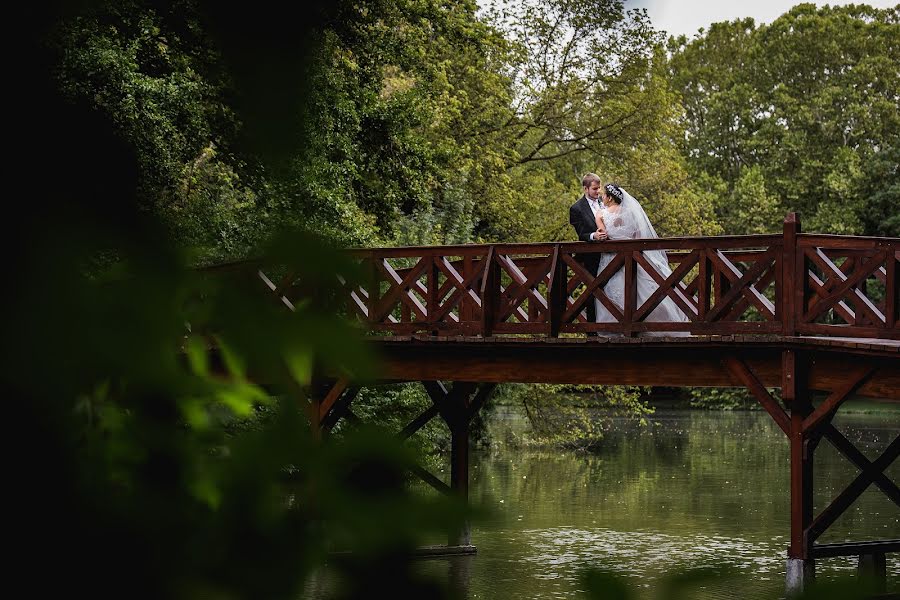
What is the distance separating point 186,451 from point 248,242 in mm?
196

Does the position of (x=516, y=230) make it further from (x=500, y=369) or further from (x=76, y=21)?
→ (x=76, y=21)

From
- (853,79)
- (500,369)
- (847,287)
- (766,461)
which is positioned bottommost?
(766,461)

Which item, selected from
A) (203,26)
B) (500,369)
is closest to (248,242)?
(203,26)

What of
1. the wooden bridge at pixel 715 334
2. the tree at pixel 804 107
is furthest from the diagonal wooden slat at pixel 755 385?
the tree at pixel 804 107

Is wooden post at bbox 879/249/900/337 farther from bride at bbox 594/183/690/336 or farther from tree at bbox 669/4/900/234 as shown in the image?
tree at bbox 669/4/900/234

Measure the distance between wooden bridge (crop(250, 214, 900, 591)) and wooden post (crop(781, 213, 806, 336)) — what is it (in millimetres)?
12

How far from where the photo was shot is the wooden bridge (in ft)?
39.8

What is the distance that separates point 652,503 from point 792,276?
A: 12.0 meters

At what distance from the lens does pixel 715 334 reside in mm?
13031

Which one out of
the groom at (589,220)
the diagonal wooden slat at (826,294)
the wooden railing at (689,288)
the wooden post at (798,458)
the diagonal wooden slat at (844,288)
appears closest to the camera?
the diagonal wooden slat at (844,288)

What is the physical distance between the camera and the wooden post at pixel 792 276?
1232 centimetres

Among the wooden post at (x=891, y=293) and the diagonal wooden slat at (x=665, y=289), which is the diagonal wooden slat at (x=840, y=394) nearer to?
the wooden post at (x=891, y=293)

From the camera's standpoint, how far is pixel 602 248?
13.5m

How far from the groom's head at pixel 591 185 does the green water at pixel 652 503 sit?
3.32 metres
